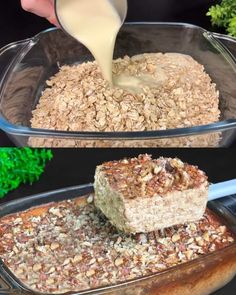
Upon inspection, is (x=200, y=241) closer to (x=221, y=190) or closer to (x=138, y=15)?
(x=221, y=190)

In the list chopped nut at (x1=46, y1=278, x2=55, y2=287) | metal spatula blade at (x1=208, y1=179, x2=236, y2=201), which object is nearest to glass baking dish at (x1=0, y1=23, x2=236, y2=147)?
metal spatula blade at (x1=208, y1=179, x2=236, y2=201)

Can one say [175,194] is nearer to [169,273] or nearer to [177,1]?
[169,273]

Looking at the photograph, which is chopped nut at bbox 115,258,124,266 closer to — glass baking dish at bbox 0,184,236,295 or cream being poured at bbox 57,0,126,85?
glass baking dish at bbox 0,184,236,295

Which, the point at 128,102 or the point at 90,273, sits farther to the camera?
the point at 128,102

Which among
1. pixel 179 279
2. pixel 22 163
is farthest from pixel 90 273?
pixel 22 163

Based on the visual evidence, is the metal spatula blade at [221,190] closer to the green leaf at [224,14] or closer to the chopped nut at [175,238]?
the chopped nut at [175,238]

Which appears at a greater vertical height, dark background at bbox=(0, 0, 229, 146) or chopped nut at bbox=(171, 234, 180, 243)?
dark background at bbox=(0, 0, 229, 146)

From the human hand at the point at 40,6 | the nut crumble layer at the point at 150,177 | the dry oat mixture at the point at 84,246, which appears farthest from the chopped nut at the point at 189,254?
the human hand at the point at 40,6

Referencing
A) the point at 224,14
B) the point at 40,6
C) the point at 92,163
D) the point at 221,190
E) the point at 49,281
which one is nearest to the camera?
the point at 49,281
